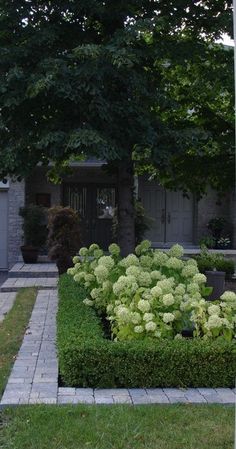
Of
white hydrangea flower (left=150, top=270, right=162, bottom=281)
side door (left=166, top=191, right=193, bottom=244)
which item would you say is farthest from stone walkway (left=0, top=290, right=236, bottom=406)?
side door (left=166, top=191, right=193, bottom=244)

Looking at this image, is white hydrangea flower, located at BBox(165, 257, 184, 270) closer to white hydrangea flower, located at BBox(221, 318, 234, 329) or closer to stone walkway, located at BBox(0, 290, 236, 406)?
white hydrangea flower, located at BBox(221, 318, 234, 329)

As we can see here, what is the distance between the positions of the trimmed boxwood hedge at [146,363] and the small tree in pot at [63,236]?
7.12 meters

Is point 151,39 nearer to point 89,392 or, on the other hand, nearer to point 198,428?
point 89,392

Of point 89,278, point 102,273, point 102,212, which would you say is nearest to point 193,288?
point 102,273

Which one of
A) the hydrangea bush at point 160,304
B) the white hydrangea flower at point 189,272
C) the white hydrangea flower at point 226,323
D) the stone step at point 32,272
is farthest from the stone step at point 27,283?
the white hydrangea flower at point 226,323

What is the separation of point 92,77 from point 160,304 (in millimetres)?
2785

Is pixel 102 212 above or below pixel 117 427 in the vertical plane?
above

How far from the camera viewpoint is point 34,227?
16.8 m

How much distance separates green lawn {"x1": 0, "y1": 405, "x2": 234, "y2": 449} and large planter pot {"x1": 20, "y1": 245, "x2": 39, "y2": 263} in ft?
38.1

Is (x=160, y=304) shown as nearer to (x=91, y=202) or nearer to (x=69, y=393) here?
(x=69, y=393)

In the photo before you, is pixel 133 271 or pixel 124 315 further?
pixel 133 271

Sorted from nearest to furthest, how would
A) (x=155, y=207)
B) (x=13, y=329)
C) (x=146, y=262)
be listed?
1. (x=146, y=262)
2. (x=13, y=329)
3. (x=155, y=207)

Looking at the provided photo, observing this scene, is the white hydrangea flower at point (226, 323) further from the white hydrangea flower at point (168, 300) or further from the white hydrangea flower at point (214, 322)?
the white hydrangea flower at point (168, 300)

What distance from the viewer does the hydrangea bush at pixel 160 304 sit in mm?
5879
